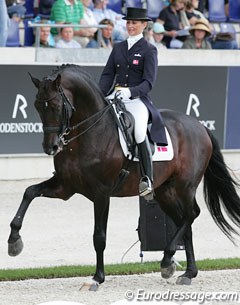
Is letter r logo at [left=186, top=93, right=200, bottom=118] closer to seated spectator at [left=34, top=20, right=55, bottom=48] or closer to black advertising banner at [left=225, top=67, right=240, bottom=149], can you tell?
black advertising banner at [left=225, top=67, right=240, bottom=149]

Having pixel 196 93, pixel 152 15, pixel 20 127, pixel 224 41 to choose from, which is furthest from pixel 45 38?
pixel 224 41

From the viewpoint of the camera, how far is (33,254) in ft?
38.7

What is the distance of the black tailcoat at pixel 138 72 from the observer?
996 cm

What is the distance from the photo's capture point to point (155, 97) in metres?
17.7

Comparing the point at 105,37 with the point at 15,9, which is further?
the point at 105,37

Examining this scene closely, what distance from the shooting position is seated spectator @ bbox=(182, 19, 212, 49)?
19453mm

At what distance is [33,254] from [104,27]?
6.48 meters

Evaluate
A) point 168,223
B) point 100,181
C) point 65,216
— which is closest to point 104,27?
point 65,216

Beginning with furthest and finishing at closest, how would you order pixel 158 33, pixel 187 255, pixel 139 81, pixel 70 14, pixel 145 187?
pixel 158 33 → pixel 70 14 → pixel 187 255 → pixel 139 81 → pixel 145 187

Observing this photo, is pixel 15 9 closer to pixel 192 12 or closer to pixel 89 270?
pixel 192 12

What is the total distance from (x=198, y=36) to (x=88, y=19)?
241 centimetres

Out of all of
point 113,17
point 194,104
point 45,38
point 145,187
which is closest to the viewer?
point 145,187

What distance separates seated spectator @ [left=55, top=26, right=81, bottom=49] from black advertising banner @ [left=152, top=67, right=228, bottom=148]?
1587 mm

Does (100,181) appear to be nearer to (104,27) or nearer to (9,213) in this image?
(9,213)
